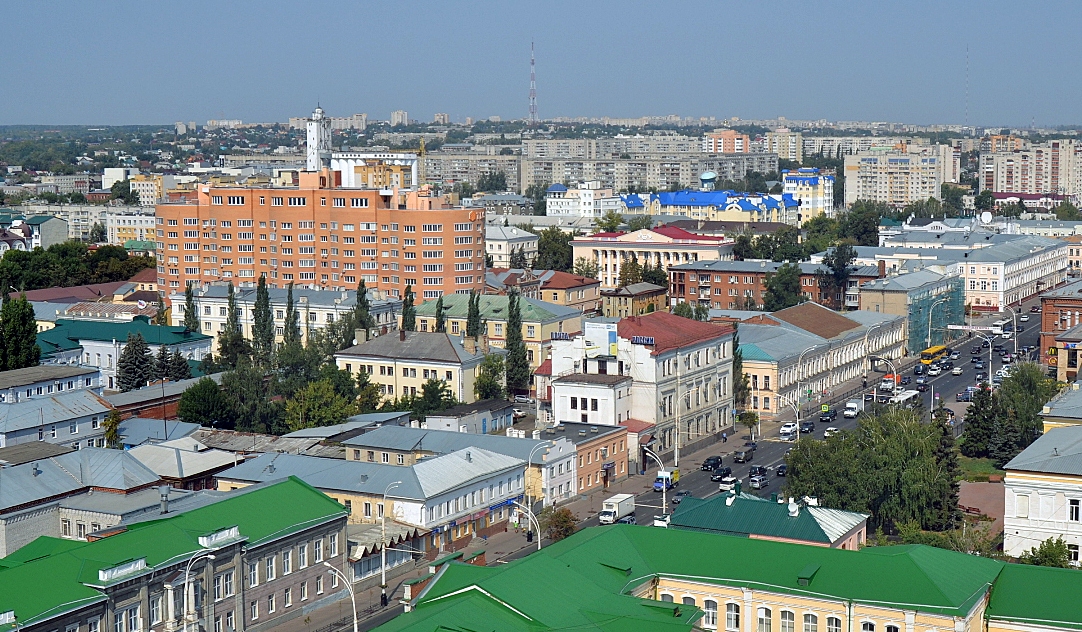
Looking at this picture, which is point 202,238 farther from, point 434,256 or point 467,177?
point 467,177

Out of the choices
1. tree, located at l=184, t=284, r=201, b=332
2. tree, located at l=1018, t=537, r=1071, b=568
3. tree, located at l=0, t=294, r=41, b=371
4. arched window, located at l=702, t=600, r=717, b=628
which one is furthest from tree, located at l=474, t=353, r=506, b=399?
arched window, located at l=702, t=600, r=717, b=628

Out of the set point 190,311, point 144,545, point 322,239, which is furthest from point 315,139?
point 144,545

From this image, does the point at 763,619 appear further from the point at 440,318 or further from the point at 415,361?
the point at 440,318

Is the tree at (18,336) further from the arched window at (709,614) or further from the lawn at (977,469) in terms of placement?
the arched window at (709,614)

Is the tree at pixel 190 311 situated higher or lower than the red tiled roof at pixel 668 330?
lower

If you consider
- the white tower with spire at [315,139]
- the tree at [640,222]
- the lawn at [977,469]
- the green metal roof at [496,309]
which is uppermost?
the white tower with spire at [315,139]

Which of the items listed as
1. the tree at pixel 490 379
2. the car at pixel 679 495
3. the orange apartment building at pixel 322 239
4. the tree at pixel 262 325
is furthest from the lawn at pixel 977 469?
the orange apartment building at pixel 322 239
